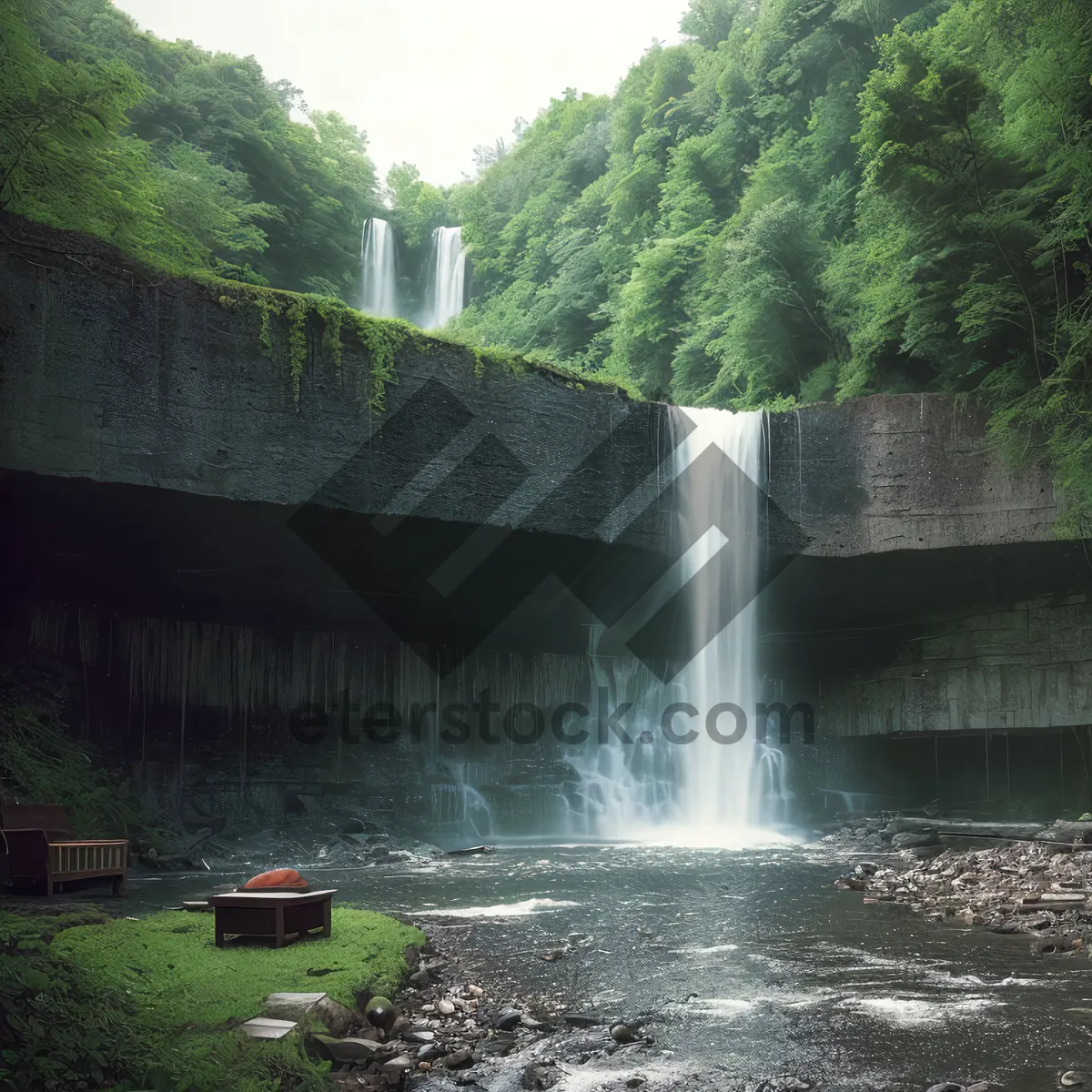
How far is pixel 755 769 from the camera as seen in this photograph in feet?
62.8


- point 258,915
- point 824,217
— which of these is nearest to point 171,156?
point 824,217

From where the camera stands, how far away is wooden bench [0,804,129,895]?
8.20 m

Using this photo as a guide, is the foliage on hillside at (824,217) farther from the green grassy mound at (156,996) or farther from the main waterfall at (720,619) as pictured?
the green grassy mound at (156,996)

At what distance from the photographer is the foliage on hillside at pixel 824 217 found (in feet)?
49.4

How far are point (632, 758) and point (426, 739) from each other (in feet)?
14.0

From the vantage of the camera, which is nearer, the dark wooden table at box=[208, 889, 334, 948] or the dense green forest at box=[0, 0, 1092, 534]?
the dark wooden table at box=[208, 889, 334, 948]

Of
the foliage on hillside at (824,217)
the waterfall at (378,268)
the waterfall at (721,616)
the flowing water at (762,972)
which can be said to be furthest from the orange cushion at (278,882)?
the waterfall at (378,268)

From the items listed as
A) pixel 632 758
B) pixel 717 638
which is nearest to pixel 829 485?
pixel 717 638

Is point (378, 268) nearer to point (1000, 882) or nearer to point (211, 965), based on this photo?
point (1000, 882)

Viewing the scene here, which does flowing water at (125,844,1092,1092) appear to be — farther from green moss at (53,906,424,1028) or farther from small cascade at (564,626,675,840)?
small cascade at (564,626,675,840)

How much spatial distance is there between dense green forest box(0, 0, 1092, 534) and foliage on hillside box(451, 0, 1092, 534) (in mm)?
60

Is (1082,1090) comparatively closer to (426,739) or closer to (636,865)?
(636,865)

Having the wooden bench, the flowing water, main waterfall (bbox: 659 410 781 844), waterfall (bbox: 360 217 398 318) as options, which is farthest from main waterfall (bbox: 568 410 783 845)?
waterfall (bbox: 360 217 398 318)

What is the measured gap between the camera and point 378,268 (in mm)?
32719
